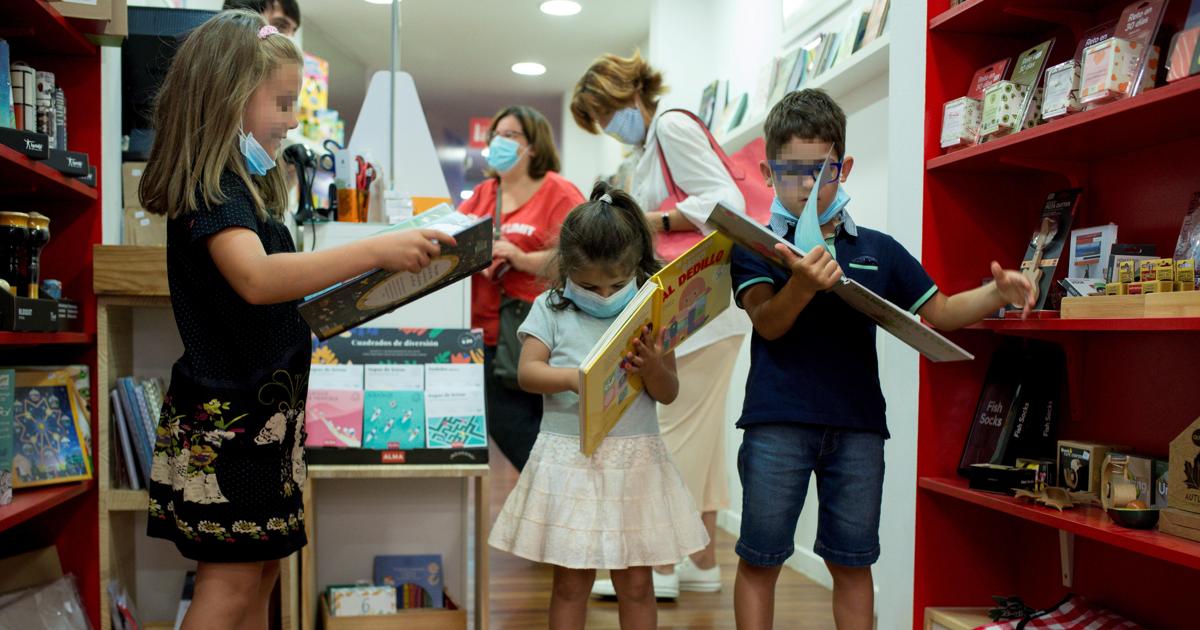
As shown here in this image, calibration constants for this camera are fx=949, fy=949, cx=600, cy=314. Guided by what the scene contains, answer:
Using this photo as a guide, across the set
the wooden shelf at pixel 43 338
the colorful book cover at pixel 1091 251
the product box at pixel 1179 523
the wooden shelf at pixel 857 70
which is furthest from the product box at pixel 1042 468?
the wooden shelf at pixel 43 338

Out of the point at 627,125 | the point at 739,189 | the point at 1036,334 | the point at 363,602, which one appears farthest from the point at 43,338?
the point at 1036,334

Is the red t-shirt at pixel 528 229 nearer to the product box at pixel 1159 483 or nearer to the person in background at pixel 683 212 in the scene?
the person in background at pixel 683 212

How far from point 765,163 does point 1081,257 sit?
0.70 meters

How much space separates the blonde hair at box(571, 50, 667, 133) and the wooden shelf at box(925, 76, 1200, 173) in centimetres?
104

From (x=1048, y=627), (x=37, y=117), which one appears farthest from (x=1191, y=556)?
(x=37, y=117)

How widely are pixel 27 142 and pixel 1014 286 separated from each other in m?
1.86

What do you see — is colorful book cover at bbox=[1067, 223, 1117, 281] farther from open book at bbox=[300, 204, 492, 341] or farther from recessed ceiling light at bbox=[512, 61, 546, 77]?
recessed ceiling light at bbox=[512, 61, 546, 77]

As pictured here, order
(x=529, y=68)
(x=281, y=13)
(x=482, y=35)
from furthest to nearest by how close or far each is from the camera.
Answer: (x=529, y=68), (x=482, y=35), (x=281, y=13)

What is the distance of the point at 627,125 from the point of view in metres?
2.89

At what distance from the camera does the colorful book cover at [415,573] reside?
8.53 feet

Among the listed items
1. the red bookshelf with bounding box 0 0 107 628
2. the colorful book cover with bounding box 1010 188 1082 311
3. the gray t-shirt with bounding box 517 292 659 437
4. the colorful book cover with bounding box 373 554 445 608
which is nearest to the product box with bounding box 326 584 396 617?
the colorful book cover with bounding box 373 554 445 608

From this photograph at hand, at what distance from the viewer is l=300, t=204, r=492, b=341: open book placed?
1.55 metres

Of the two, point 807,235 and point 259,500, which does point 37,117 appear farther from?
point 807,235

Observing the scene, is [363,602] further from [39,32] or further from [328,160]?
[39,32]
